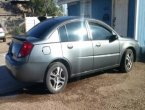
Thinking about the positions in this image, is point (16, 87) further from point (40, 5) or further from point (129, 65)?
point (40, 5)

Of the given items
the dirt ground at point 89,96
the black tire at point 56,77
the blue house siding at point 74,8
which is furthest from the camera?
the blue house siding at point 74,8

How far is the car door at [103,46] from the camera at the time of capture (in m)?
7.50

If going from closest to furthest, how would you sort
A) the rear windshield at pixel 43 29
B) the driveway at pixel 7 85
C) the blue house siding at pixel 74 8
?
the rear windshield at pixel 43 29
the driveway at pixel 7 85
the blue house siding at pixel 74 8

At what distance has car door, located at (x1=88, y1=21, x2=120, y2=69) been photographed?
24.6 feet

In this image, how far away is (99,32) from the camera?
7699 mm

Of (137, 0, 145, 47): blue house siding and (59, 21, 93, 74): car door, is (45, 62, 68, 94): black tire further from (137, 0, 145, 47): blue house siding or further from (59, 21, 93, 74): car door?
(137, 0, 145, 47): blue house siding

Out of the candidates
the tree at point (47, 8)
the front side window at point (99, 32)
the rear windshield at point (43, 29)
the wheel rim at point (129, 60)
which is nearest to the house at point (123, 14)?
the wheel rim at point (129, 60)

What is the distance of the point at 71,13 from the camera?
778 inches

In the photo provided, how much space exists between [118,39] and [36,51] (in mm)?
2809

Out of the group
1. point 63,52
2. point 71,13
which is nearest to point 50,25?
point 63,52

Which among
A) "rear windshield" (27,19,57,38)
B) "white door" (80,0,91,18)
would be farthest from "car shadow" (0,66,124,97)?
"white door" (80,0,91,18)

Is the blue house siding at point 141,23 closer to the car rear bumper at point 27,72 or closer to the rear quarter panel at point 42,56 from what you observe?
the rear quarter panel at point 42,56

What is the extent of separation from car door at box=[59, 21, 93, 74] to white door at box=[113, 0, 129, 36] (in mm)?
5268

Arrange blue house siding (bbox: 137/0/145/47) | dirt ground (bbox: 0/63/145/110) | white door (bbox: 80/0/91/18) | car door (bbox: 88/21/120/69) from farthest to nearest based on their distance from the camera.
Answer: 1. white door (bbox: 80/0/91/18)
2. blue house siding (bbox: 137/0/145/47)
3. car door (bbox: 88/21/120/69)
4. dirt ground (bbox: 0/63/145/110)
